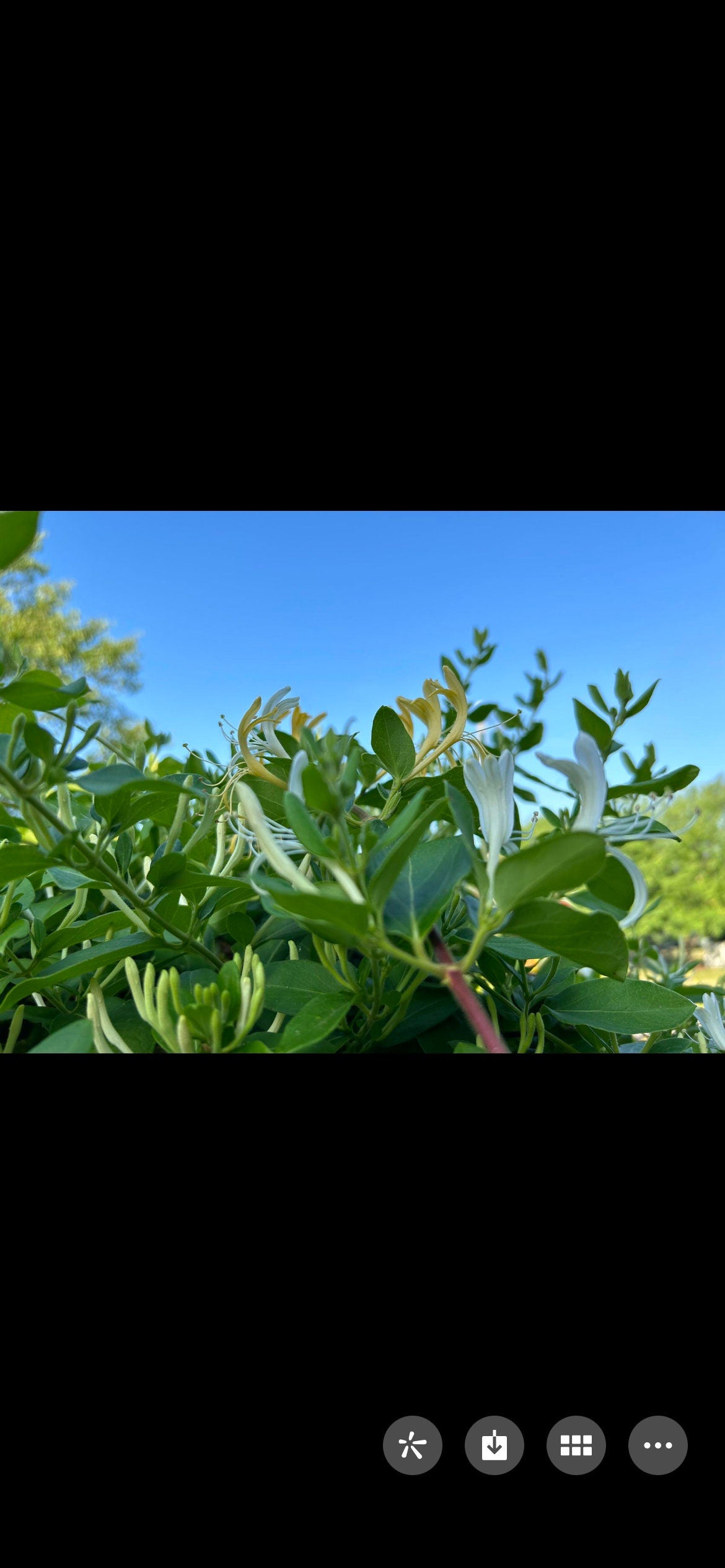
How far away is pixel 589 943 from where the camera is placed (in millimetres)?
357

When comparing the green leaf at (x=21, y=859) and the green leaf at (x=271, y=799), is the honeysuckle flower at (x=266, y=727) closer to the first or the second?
the green leaf at (x=271, y=799)

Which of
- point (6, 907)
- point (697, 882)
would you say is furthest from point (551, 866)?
point (697, 882)

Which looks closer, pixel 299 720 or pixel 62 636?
pixel 299 720

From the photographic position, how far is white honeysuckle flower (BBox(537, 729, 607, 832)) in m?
0.35

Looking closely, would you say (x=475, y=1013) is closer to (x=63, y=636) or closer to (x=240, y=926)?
(x=240, y=926)

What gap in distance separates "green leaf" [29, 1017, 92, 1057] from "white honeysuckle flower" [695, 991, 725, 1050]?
0.39 metres

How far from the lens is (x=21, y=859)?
1.54ft

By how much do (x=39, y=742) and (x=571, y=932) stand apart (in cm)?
25

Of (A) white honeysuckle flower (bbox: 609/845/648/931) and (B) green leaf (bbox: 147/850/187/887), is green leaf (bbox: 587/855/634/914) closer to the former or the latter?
(A) white honeysuckle flower (bbox: 609/845/648/931)

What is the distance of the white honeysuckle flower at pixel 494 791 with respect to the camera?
0.36 m
